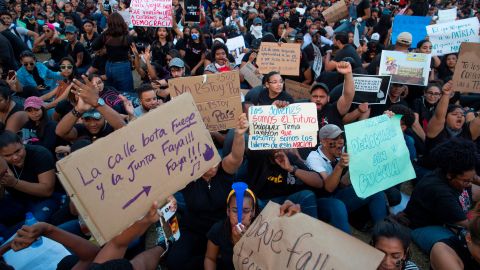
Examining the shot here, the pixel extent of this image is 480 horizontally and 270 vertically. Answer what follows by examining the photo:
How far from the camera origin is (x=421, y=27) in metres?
7.33

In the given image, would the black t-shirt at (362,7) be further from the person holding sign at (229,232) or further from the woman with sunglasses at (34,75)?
the person holding sign at (229,232)

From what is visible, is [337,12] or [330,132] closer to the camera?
[330,132]

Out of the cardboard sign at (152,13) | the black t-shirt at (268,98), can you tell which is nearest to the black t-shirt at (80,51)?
the cardboard sign at (152,13)

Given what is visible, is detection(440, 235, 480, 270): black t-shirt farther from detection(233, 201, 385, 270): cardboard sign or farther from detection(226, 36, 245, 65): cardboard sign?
detection(226, 36, 245, 65): cardboard sign

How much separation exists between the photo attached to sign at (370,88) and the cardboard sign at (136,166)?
2.72m

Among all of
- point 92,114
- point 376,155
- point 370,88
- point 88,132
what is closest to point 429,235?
point 376,155

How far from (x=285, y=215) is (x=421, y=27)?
261 inches

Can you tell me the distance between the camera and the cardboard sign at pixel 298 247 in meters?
1.83

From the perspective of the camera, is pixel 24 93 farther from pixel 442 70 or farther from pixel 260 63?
pixel 442 70

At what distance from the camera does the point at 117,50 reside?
6500 millimetres

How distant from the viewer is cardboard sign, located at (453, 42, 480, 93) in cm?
504

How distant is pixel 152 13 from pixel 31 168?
494 cm

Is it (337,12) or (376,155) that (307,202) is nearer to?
(376,155)

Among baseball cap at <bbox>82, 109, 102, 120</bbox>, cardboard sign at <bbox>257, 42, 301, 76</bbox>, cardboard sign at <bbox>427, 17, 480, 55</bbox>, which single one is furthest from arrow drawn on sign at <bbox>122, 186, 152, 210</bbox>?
cardboard sign at <bbox>427, 17, 480, 55</bbox>
